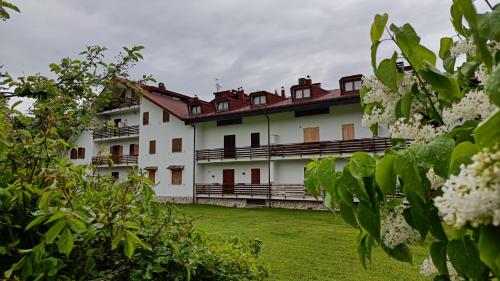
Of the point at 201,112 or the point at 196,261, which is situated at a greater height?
the point at 201,112

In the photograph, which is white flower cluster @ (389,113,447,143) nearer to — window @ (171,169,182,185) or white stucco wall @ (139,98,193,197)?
white stucco wall @ (139,98,193,197)

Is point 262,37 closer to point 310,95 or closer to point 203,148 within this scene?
point 310,95

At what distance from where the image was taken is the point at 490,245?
541 mm

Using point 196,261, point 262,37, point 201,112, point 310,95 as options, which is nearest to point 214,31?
point 262,37

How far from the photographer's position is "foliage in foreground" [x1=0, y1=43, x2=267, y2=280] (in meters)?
1.43

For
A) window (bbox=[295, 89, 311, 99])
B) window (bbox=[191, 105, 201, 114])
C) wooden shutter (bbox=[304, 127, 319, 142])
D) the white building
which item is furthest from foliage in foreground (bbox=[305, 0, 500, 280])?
window (bbox=[191, 105, 201, 114])

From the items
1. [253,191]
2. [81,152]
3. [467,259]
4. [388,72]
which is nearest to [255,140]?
[253,191]

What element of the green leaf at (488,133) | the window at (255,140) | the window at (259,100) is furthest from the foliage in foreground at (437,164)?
the window at (259,100)

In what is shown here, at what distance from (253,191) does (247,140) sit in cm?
318

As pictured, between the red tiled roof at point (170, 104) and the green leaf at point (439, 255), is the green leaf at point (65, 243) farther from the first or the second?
the red tiled roof at point (170, 104)

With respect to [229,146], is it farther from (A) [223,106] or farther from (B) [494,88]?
(B) [494,88]

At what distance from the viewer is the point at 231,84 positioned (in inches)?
1087

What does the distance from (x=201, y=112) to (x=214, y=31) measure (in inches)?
361

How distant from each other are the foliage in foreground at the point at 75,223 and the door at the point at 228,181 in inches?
777
